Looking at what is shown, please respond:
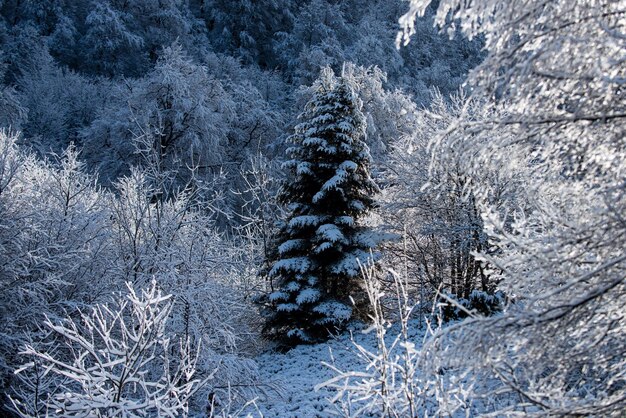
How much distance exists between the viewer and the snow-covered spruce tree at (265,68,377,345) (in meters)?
12.0

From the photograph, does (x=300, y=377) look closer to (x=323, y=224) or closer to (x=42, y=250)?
(x=323, y=224)

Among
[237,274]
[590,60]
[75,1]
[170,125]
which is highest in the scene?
[590,60]

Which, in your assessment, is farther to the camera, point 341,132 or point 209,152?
point 209,152

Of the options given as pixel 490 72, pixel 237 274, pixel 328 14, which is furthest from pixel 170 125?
pixel 490 72

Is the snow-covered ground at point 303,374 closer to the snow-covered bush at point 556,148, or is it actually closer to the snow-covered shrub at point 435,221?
the snow-covered shrub at point 435,221

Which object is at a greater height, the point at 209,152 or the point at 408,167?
the point at 408,167

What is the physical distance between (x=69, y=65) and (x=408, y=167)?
84.3 feet

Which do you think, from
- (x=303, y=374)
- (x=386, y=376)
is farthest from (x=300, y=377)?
(x=386, y=376)

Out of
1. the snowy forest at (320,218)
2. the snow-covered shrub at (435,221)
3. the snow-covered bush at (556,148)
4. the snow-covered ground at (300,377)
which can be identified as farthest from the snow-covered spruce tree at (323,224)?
the snow-covered bush at (556,148)

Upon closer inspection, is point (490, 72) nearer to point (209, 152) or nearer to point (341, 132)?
point (341, 132)

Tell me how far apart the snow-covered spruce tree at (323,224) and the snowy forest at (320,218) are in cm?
6

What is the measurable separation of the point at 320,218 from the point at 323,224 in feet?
0.53

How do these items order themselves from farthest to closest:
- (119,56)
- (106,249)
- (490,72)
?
1. (119,56)
2. (106,249)
3. (490,72)

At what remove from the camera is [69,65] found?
102 ft
